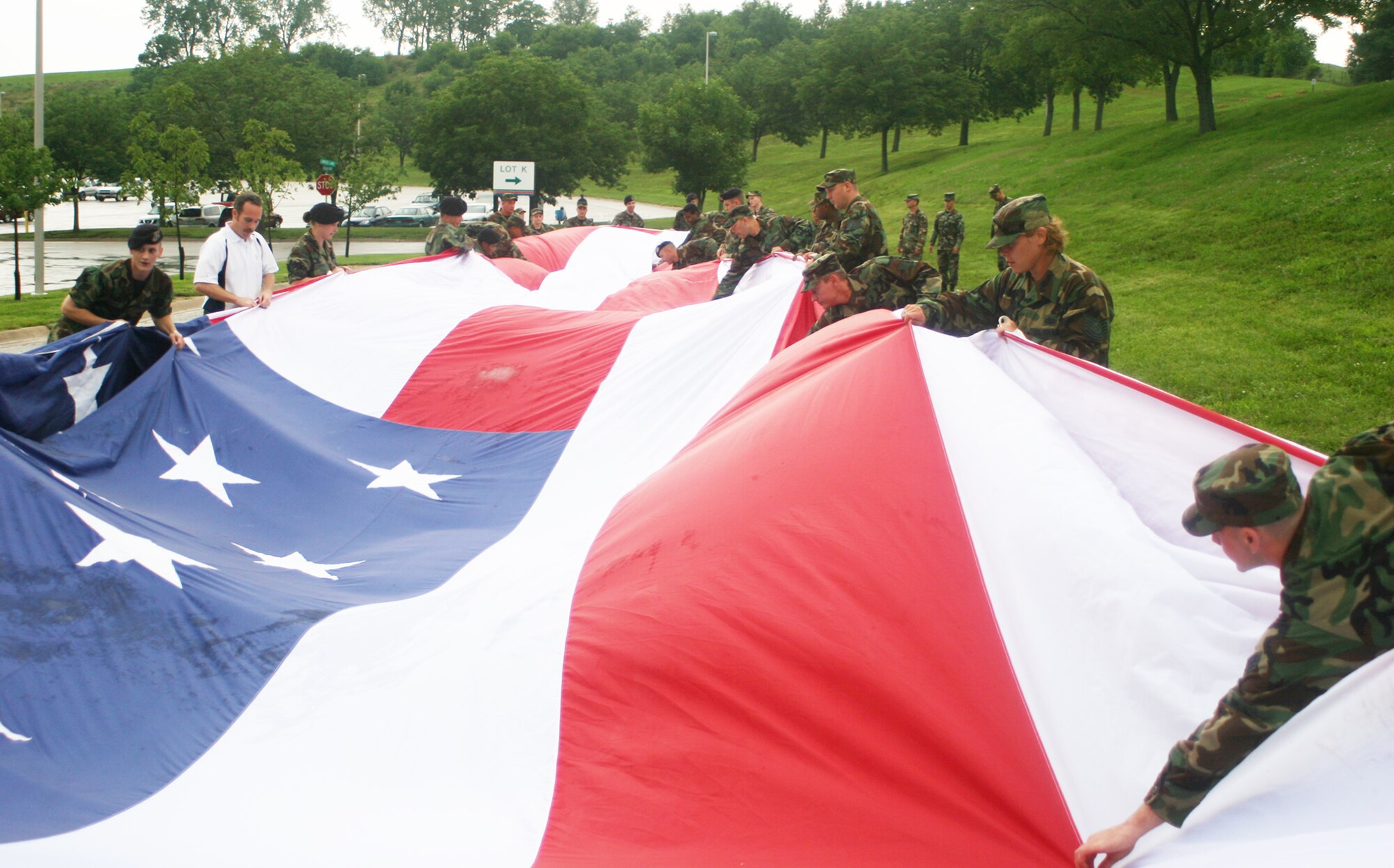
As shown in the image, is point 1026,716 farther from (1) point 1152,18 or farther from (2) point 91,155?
(2) point 91,155

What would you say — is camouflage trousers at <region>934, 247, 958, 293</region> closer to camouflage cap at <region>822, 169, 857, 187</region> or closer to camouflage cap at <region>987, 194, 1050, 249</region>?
camouflage cap at <region>822, 169, 857, 187</region>

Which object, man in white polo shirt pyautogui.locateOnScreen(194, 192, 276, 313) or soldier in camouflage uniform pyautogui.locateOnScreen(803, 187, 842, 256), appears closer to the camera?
man in white polo shirt pyautogui.locateOnScreen(194, 192, 276, 313)

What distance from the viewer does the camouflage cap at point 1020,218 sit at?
3.70m

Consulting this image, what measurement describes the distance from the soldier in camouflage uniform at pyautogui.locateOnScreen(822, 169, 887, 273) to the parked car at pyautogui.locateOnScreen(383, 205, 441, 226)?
33626 mm

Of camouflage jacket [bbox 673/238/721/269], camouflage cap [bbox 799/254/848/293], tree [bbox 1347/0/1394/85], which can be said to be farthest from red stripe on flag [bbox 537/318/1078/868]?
tree [bbox 1347/0/1394/85]

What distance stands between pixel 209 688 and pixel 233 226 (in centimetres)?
406

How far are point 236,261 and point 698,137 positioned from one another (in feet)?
98.0

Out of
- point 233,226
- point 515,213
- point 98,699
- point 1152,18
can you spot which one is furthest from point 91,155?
point 98,699

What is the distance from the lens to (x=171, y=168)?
22.1 m

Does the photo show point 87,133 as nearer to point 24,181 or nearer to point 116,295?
point 24,181

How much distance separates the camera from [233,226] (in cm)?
612

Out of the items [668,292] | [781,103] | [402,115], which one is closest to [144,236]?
[668,292]

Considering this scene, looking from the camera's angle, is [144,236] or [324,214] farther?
[324,214]

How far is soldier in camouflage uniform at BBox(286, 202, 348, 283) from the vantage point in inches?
272
